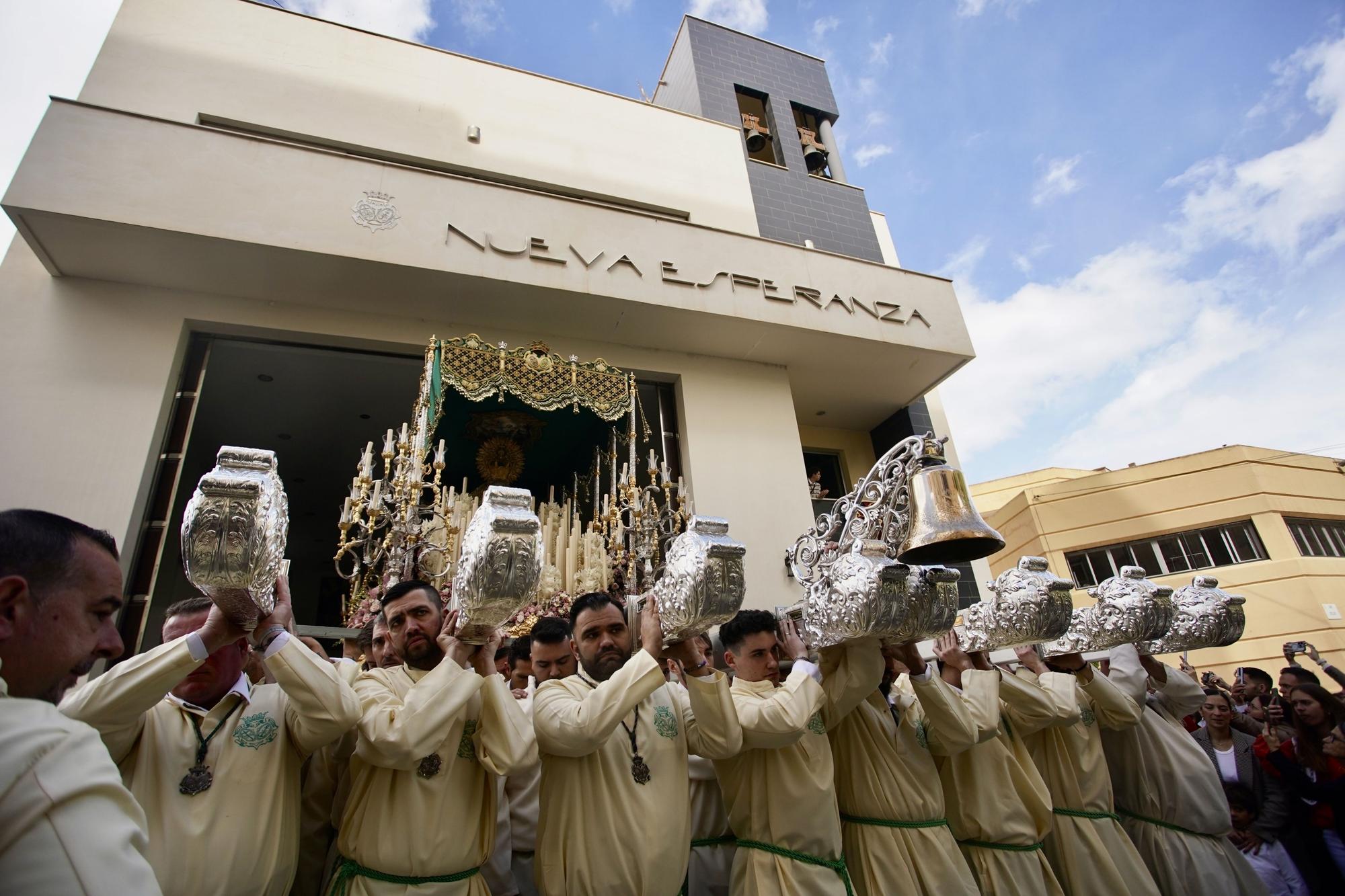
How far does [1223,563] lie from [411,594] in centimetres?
1588

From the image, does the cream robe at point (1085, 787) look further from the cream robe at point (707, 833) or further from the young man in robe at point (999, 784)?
the cream robe at point (707, 833)

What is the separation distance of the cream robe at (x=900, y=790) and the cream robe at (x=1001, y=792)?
23cm

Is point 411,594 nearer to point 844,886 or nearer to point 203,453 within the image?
point 844,886

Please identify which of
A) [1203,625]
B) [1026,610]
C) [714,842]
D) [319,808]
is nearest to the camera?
[319,808]

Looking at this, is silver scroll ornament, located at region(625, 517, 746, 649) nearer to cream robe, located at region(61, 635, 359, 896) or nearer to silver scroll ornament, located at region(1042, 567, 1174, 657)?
cream robe, located at region(61, 635, 359, 896)

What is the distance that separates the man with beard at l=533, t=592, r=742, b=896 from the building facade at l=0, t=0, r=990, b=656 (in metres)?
3.96

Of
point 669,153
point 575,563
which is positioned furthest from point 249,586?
point 669,153

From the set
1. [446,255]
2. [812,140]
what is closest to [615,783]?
[446,255]

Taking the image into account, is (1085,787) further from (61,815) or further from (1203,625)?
(61,815)

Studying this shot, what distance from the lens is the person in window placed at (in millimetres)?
3857

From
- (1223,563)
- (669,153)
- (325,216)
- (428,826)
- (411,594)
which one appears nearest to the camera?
(428,826)

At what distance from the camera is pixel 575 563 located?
6570 mm

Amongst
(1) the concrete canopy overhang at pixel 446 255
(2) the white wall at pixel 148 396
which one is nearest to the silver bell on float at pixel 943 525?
(2) the white wall at pixel 148 396

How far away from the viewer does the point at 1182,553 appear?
1378 centimetres
